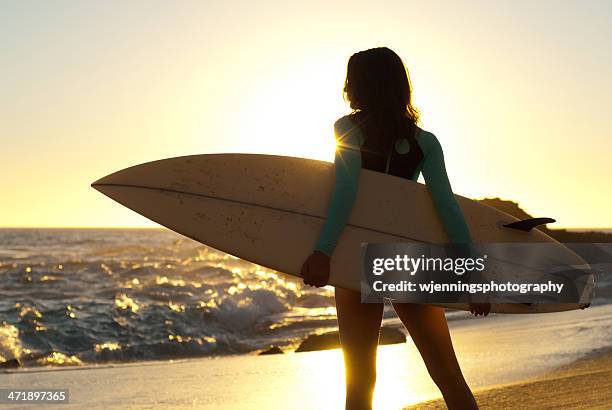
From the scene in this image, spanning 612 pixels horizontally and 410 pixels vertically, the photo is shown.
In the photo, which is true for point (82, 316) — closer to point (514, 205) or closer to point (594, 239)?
point (514, 205)

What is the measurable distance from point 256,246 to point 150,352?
23.1 ft

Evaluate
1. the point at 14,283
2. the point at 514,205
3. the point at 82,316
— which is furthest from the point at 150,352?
the point at 514,205

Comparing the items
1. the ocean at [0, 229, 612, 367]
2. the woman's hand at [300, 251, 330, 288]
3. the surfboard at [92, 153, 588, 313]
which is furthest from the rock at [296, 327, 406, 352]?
the woman's hand at [300, 251, 330, 288]

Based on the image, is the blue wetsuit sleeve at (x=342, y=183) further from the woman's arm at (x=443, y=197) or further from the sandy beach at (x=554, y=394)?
the sandy beach at (x=554, y=394)

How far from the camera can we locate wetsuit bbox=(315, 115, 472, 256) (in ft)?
8.50

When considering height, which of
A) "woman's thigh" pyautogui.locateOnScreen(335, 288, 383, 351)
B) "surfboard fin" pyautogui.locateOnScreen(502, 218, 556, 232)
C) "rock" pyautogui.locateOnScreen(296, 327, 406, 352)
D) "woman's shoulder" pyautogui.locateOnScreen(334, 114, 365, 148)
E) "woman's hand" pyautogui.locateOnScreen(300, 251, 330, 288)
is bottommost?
"rock" pyautogui.locateOnScreen(296, 327, 406, 352)

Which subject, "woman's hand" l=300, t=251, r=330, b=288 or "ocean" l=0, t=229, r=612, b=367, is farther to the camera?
"ocean" l=0, t=229, r=612, b=367

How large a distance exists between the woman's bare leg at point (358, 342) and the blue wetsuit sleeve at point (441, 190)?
377 mm

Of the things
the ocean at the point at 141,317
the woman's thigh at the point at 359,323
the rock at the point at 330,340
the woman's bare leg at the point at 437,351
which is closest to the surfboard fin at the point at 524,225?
the woman's bare leg at the point at 437,351

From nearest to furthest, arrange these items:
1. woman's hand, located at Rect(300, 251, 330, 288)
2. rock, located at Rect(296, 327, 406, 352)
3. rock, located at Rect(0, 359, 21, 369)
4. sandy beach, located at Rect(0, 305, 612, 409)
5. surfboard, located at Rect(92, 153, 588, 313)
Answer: woman's hand, located at Rect(300, 251, 330, 288) → surfboard, located at Rect(92, 153, 588, 313) → sandy beach, located at Rect(0, 305, 612, 409) → rock, located at Rect(0, 359, 21, 369) → rock, located at Rect(296, 327, 406, 352)

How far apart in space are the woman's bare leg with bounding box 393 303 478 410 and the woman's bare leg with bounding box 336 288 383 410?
123 millimetres

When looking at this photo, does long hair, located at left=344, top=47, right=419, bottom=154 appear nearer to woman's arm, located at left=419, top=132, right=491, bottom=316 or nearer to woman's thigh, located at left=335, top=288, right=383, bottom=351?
woman's arm, located at left=419, top=132, right=491, bottom=316

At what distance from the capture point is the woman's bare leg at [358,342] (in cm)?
259

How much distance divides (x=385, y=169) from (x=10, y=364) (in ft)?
Result: 23.6
